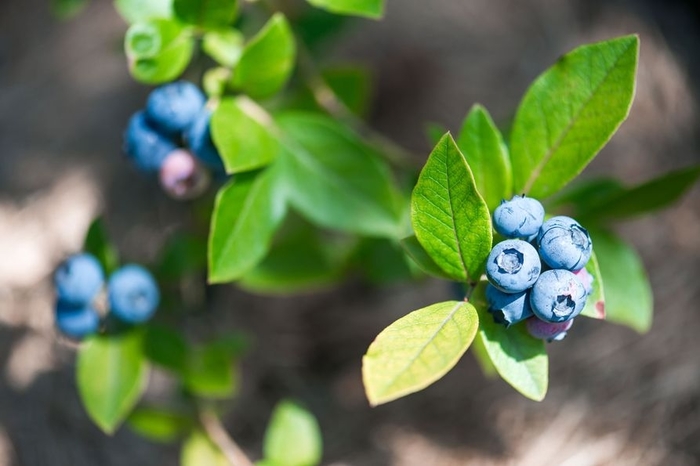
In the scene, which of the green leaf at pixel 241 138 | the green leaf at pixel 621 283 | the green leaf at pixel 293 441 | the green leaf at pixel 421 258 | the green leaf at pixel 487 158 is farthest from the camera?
the green leaf at pixel 293 441

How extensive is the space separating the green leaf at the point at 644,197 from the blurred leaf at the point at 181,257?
1.02m

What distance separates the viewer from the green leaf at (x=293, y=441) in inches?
71.6

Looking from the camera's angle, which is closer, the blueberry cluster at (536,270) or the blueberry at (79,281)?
the blueberry cluster at (536,270)

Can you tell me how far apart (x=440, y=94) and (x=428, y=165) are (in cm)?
207

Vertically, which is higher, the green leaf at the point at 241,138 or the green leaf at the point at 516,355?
the green leaf at the point at 516,355

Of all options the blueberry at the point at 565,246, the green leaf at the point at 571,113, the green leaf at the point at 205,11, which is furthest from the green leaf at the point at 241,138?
the blueberry at the point at 565,246

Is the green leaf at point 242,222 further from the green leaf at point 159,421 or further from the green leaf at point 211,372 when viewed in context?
the green leaf at point 159,421

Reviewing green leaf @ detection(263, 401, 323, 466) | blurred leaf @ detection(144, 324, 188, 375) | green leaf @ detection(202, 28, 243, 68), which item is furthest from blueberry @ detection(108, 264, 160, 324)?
green leaf @ detection(202, 28, 243, 68)

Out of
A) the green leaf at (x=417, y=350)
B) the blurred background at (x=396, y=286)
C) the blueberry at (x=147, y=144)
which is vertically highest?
the green leaf at (x=417, y=350)

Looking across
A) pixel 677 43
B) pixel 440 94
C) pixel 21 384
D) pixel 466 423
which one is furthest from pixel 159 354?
pixel 677 43

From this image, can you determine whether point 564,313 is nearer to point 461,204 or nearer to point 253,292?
point 461,204

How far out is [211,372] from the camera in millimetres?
1896

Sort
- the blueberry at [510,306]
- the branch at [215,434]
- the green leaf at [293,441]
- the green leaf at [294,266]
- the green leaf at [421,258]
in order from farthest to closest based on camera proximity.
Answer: the green leaf at [294,266], the branch at [215,434], the green leaf at [293,441], the green leaf at [421,258], the blueberry at [510,306]

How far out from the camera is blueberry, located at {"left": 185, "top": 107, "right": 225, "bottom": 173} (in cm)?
151
